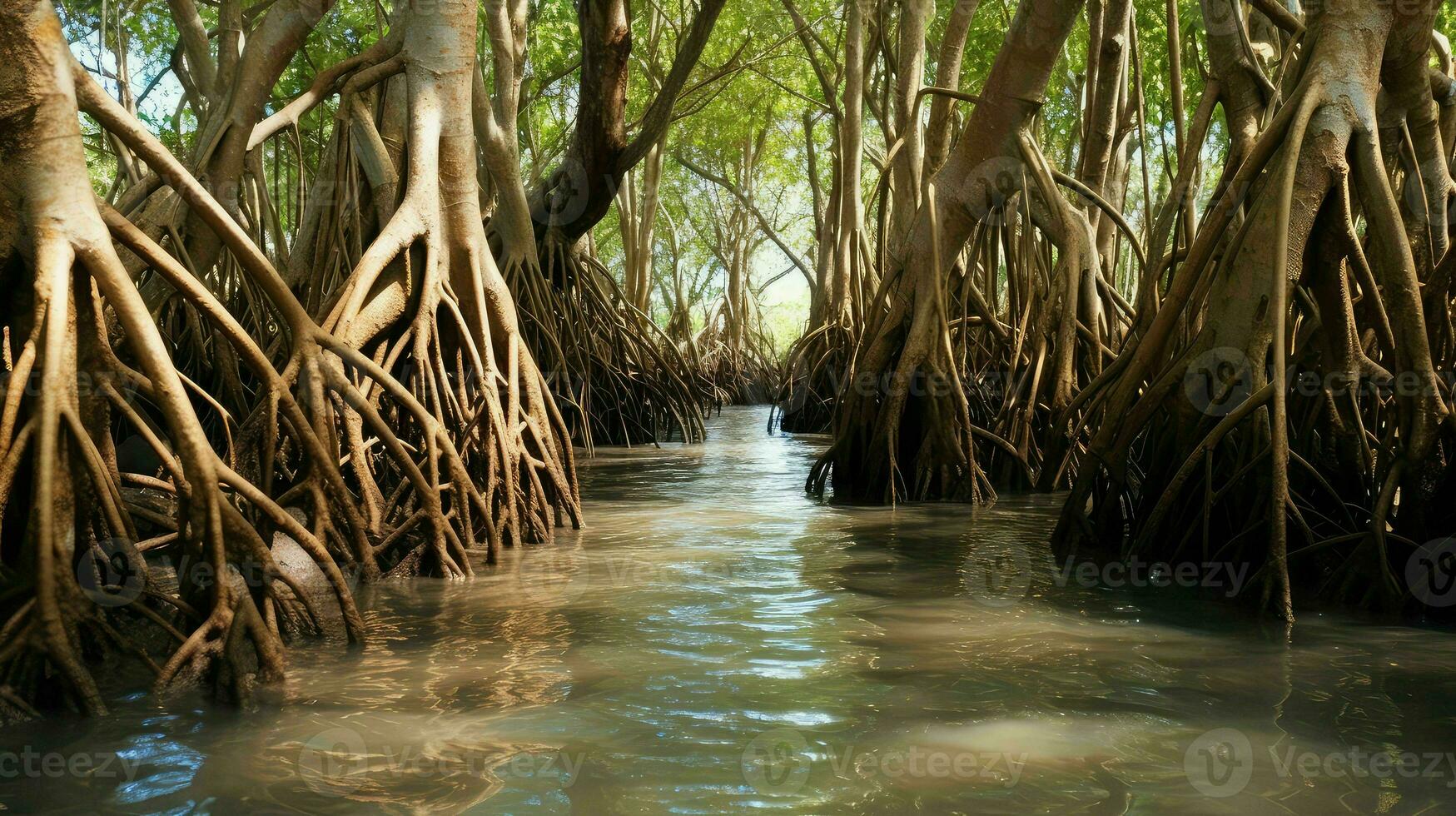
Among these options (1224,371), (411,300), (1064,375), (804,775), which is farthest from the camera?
(1064,375)

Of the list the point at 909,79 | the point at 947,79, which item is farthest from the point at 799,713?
the point at 909,79

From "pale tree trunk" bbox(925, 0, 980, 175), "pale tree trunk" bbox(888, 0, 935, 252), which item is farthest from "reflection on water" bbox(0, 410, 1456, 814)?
"pale tree trunk" bbox(888, 0, 935, 252)

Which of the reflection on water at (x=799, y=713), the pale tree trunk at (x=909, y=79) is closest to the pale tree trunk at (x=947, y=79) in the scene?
the pale tree trunk at (x=909, y=79)

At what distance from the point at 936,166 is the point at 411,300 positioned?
11.9 ft

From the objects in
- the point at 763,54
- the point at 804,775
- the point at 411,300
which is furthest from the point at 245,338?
the point at 763,54

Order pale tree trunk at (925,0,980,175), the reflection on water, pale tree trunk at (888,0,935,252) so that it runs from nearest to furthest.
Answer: the reflection on water, pale tree trunk at (925,0,980,175), pale tree trunk at (888,0,935,252)

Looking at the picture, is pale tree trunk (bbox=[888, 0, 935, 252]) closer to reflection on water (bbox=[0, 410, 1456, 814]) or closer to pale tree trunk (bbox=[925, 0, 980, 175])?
pale tree trunk (bbox=[925, 0, 980, 175])

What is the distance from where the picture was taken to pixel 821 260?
14.9m

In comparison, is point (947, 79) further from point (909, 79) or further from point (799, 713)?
point (799, 713)

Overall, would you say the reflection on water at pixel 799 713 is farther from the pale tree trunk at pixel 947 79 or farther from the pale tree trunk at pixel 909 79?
the pale tree trunk at pixel 909 79

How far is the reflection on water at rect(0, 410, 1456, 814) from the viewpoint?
205cm

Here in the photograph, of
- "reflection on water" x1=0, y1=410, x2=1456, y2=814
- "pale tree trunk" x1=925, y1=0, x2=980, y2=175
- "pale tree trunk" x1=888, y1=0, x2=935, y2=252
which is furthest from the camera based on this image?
"pale tree trunk" x1=888, y1=0, x2=935, y2=252

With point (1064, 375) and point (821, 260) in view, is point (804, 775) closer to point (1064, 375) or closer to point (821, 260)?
point (1064, 375)

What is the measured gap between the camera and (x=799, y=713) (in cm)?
247
